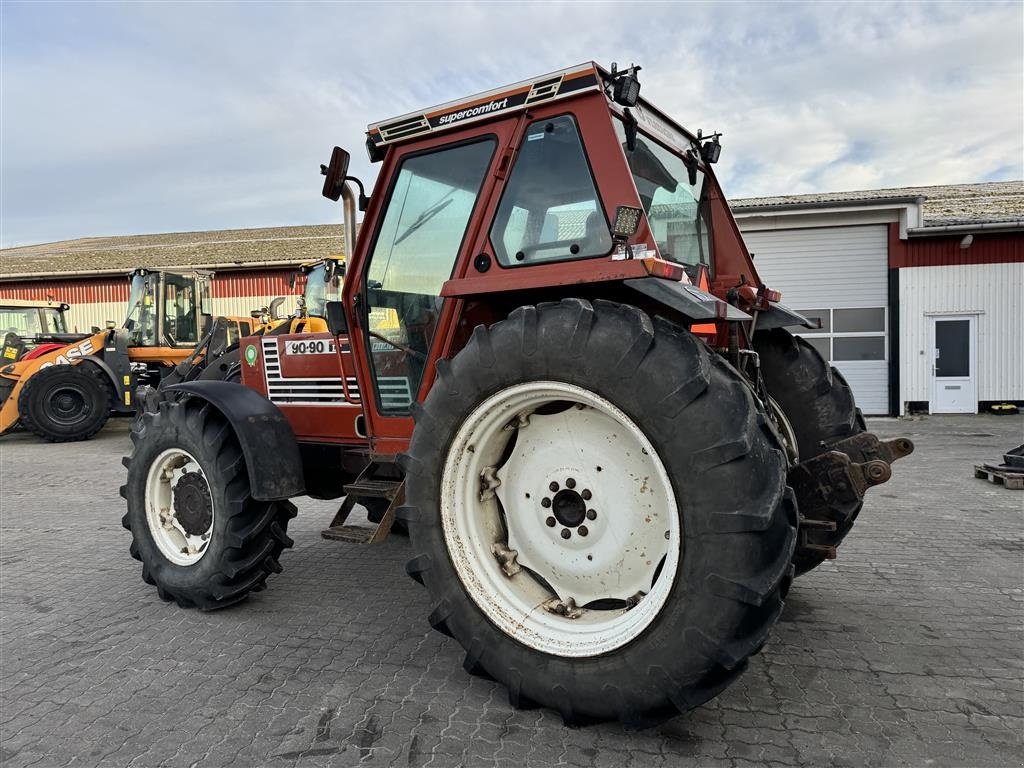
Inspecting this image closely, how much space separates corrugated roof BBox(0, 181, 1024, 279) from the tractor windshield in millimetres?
7548

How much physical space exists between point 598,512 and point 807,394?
181cm

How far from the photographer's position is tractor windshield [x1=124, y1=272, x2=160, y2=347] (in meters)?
13.6

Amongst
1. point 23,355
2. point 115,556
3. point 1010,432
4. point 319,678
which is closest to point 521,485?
point 319,678

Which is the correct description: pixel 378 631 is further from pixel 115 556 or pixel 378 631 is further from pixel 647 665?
pixel 115 556

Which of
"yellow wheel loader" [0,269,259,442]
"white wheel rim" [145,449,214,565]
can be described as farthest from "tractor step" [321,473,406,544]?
"yellow wheel loader" [0,269,259,442]

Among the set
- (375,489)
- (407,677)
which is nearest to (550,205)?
(375,489)

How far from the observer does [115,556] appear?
17.7 ft

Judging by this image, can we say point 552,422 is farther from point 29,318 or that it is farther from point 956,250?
point 29,318

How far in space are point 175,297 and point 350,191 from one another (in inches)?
464

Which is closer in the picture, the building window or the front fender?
the front fender

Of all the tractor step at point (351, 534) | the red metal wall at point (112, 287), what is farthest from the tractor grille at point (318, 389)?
the red metal wall at point (112, 287)

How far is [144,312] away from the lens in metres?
13.6

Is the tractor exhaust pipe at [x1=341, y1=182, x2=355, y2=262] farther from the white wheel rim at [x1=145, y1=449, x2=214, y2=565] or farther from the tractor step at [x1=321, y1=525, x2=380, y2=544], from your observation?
the white wheel rim at [x1=145, y1=449, x2=214, y2=565]

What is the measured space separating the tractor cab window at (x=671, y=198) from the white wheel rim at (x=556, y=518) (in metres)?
0.91
